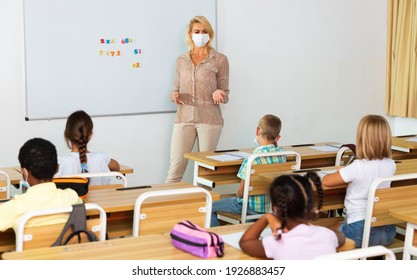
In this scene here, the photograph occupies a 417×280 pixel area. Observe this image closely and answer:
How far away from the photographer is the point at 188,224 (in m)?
2.93

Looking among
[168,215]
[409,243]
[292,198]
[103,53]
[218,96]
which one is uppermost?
[103,53]

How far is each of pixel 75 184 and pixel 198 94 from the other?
9.65 feet

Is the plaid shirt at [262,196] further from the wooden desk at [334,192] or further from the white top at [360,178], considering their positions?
the white top at [360,178]

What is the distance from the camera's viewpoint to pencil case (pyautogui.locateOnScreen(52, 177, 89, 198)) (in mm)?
3770

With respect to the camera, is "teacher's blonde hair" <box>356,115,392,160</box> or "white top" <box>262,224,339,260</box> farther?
"teacher's blonde hair" <box>356,115,392,160</box>

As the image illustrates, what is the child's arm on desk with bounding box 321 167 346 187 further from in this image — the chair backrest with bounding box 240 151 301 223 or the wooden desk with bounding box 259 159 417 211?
the chair backrest with bounding box 240 151 301 223

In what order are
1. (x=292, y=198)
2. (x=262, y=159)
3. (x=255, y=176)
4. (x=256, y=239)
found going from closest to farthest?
1. (x=292, y=198)
2. (x=256, y=239)
3. (x=255, y=176)
4. (x=262, y=159)

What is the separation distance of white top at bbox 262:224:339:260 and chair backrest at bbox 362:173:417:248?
1.18 metres

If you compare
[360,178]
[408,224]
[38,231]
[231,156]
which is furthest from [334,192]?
[38,231]

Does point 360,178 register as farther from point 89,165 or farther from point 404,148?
point 404,148

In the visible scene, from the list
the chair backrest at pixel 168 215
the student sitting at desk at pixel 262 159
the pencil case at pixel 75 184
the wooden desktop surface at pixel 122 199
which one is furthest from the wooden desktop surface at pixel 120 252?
the student sitting at desk at pixel 262 159

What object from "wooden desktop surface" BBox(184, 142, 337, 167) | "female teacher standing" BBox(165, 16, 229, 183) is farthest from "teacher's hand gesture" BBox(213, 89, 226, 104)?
"wooden desktop surface" BBox(184, 142, 337, 167)

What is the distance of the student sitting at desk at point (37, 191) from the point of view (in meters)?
3.25

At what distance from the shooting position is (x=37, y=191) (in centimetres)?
329
